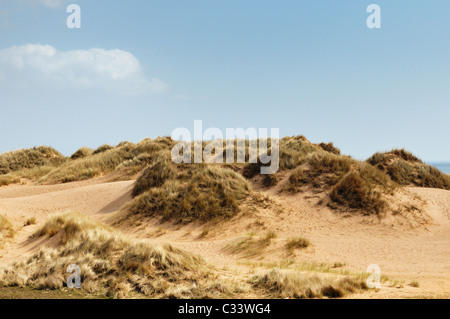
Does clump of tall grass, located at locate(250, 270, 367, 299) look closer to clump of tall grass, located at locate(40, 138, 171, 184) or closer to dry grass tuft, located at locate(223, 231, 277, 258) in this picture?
dry grass tuft, located at locate(223, 231, 277, 258)

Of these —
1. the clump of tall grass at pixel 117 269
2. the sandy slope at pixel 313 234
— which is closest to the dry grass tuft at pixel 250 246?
the sandy slope at pixel 313 234

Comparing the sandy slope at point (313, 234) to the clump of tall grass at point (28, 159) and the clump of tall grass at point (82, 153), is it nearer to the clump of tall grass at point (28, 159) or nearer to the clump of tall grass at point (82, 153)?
the clump of tall grass at point (82, 153)

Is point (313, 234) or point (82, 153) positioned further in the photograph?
point (82, 153)

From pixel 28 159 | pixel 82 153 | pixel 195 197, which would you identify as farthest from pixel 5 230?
pixel 28 159

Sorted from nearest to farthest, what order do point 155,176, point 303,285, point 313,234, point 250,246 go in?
point 303,285 → point 250,246 → point 313,234 → point 155,176

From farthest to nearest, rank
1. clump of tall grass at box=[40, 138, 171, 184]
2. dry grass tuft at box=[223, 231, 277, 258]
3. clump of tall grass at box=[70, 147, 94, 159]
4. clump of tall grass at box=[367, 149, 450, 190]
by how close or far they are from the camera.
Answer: clump of tall grass at box=[70, 147, 94, 159]
clump of tall grass at box=[40, 138, 171, 184]
clump of tall grass at box=[367, 149, 450, 190]
dry grass tuft at box=[223, 231, 277, 258]

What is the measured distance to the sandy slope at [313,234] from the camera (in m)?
11.1

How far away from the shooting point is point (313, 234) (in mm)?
15672

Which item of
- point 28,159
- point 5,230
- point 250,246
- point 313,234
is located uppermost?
point 28,159

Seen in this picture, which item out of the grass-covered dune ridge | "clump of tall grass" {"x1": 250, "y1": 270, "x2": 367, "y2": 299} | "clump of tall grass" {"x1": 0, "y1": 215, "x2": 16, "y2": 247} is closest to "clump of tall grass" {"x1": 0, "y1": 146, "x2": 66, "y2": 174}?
the grass-covered dune ridge

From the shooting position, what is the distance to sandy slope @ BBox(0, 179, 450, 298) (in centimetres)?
1111

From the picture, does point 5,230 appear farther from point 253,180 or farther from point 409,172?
point 409,172

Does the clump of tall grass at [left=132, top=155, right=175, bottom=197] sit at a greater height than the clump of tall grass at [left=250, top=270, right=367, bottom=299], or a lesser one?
greater
